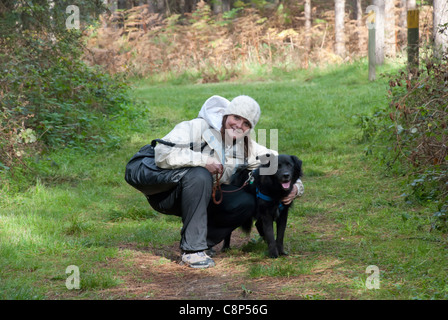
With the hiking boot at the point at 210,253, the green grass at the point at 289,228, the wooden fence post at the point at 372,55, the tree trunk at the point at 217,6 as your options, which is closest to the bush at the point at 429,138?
the green grass at the point at 289,228

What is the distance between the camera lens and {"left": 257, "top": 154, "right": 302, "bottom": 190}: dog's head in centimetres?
436

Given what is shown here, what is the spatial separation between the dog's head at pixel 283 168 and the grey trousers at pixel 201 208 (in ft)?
1.02

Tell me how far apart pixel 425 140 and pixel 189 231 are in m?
2.33

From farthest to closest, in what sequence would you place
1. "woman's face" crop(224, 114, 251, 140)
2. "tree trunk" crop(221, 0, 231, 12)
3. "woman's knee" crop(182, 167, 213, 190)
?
"tree trunk" crop(221, 0, 231, 12), "woman's face" crop(224, 114, 251, 140), "woman's knee" crop(182, 167, 213, 190)

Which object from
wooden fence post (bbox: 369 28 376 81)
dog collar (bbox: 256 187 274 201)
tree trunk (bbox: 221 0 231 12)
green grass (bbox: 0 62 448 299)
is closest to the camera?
green grass (bbox: 0 62 448 299)

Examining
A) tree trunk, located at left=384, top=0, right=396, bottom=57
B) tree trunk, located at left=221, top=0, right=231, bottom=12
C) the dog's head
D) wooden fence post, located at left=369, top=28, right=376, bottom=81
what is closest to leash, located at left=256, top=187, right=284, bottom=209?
the dog's head

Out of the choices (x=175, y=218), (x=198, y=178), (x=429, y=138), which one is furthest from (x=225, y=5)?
(x=198, y=178)

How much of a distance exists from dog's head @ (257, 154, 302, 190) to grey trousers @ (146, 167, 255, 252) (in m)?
0.31

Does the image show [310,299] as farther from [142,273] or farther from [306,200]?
[306,200]

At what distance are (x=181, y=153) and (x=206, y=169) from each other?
0.23 metres

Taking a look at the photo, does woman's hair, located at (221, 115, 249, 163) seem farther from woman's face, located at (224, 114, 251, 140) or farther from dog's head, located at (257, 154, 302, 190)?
dog's head, located at (257, 154, 302, 190)

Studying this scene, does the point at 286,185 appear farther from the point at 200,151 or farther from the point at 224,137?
the point at 200,151

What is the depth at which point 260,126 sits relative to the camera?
10.3 metres

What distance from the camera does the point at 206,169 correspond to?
430cm
